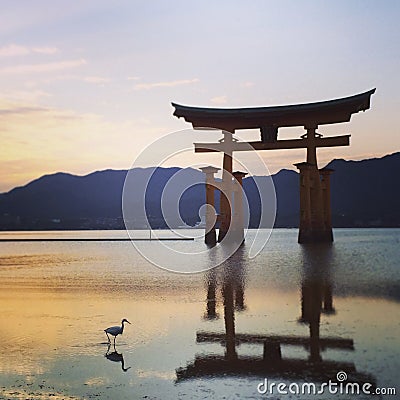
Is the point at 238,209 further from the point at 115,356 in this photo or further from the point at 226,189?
the point at 115,356

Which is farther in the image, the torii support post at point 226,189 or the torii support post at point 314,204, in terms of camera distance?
the torii support post at point 226,189

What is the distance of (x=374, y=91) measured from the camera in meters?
25.8

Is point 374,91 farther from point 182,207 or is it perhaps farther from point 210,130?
point 182,207

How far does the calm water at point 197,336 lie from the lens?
18.5 ft

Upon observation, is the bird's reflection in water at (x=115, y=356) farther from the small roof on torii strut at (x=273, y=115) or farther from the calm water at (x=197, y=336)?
the small roof on torii strut at (x=273, y=115)

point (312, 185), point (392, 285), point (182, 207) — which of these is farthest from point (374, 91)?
point (182, 207)

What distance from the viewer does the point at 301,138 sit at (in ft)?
91.6

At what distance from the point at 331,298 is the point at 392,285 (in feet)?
9.17

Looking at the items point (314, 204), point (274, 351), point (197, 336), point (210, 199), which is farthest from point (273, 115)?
point (274, 351)
